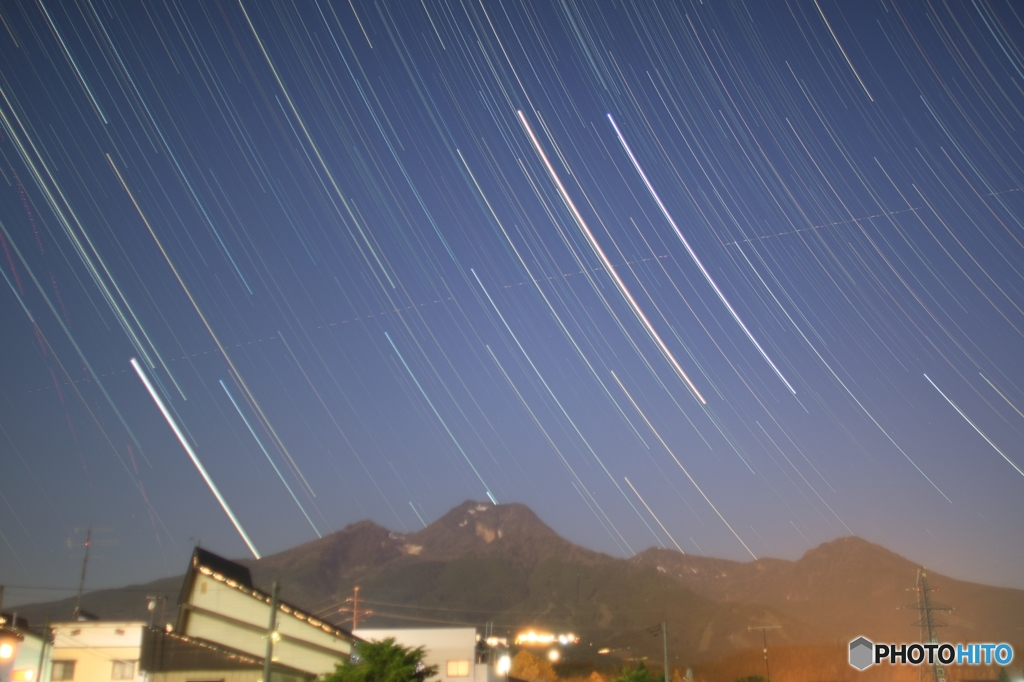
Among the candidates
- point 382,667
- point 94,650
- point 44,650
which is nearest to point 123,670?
point 94,650

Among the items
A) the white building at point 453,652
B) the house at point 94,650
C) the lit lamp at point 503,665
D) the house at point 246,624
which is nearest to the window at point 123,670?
the house at point 94,650

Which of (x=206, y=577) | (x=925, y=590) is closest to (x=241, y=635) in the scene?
(x=206, y=577)

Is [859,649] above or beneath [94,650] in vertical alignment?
above

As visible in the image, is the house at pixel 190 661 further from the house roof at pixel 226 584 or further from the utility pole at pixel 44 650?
the utility pole at pixel 44 650

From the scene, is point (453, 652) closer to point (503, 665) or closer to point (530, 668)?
point (503, 665)

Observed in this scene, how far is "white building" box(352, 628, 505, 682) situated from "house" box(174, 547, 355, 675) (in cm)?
1123

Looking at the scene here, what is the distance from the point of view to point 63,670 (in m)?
35.7

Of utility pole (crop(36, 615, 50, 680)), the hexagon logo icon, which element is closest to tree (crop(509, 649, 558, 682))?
the hexagon logo icon

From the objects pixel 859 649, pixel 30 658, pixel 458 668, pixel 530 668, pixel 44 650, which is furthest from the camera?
pixel 530 668

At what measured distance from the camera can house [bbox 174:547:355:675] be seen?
122 ft

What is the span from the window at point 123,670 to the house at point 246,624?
2.22 meters

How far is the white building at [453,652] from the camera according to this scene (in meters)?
49.4

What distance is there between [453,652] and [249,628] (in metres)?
16.2

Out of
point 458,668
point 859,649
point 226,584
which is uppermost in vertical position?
point 226,584
